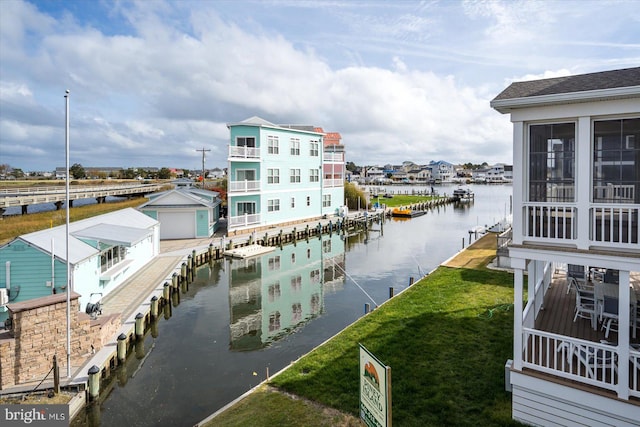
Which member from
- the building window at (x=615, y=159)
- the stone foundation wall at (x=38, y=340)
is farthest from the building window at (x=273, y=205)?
the building window at (x=615, y=159)

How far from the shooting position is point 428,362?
401 inches

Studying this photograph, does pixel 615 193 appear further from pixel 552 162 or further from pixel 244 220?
pixel 244 220

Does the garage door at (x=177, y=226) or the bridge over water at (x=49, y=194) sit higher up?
the bridge over water at (x=49, y=194)

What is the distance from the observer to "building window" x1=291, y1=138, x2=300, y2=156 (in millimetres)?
38562

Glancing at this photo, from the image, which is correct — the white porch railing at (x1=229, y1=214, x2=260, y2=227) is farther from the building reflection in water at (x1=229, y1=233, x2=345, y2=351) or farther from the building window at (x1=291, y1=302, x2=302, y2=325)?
the building window at (x1=291, y1=302, x2=302, y2=325)

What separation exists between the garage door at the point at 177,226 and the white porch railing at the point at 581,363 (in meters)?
27.2

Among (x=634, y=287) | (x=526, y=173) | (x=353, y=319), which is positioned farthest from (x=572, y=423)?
(x=353, y=319)

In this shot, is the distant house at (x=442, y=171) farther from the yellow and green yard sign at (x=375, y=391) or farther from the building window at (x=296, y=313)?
the yellow and green yard sign at (x=375, y=391)

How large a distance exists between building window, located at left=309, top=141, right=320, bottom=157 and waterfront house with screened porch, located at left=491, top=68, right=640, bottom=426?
3378 cm

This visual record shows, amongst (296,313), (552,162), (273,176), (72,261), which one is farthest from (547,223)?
(273,176)

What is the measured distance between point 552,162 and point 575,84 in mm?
1435

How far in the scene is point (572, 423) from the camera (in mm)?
6980

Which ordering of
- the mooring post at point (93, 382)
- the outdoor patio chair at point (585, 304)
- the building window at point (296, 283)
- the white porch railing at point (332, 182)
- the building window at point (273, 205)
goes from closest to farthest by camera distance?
the outdoor patio chair at point (585, 304)
the mooring post at point (93, 382)
the building window at point (296, 283)
the building window at point (273, 205)
the white porch railing at point (332, 182)

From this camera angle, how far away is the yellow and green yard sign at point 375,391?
5391 mm
